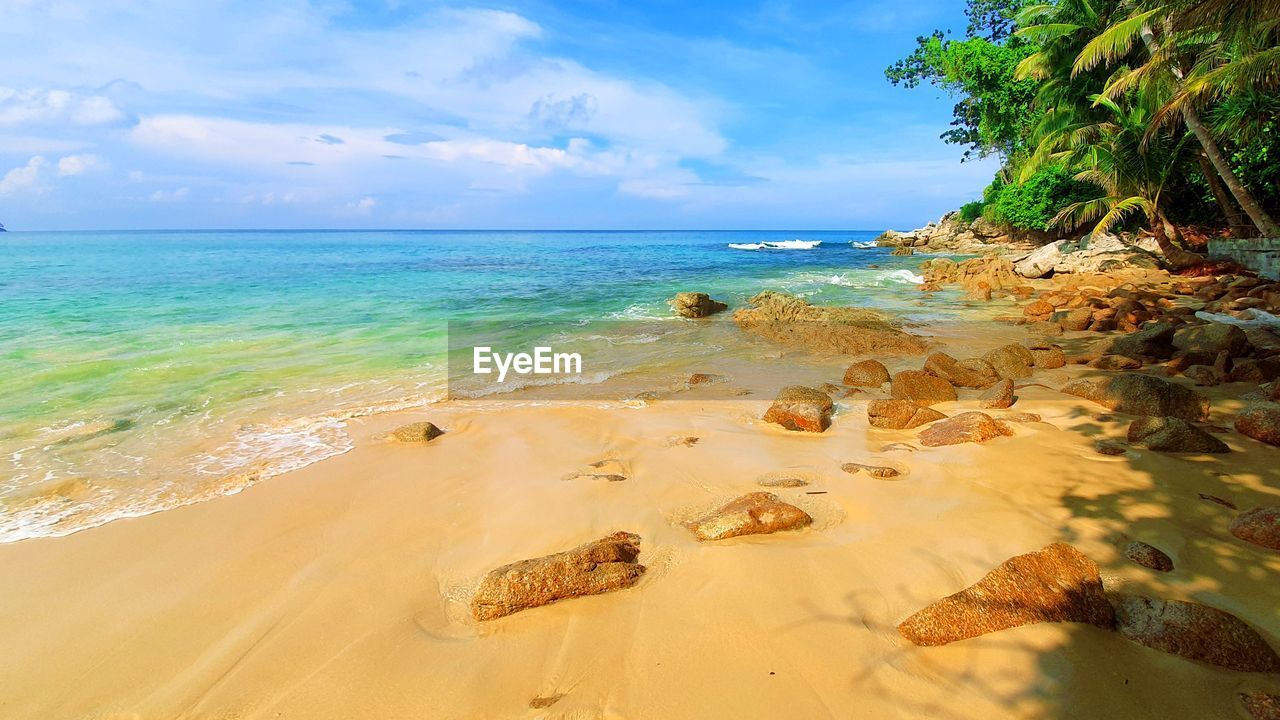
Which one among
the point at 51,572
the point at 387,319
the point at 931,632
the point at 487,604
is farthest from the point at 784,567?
the point at 387,319

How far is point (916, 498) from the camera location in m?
3.88

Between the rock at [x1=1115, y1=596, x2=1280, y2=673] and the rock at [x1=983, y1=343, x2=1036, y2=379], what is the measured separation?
5.41 meters

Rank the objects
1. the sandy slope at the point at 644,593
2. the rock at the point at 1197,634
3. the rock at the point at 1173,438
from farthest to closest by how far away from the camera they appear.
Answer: the rock at the point at 1173,438
the sandy slope at the point at 644,593
the rock at the point at 1197,634

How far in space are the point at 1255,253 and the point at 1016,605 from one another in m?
18.6

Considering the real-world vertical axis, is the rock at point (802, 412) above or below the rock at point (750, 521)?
above

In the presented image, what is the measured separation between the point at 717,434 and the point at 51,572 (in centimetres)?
501

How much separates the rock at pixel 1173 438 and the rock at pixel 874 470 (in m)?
1.92

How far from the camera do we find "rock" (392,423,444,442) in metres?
5.80

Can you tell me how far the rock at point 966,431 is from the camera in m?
4.82

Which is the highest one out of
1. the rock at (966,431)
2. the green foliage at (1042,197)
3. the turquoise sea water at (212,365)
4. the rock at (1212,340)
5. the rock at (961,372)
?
the green foliage at (1042,197)

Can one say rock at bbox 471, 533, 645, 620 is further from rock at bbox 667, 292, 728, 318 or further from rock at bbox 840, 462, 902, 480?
rock at bbox 667, 292, 728, 318

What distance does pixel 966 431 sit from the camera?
486 cm

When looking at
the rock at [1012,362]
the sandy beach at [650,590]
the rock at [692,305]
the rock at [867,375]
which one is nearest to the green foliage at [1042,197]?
the rock at [692,305]

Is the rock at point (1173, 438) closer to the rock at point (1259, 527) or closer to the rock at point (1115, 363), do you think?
the rock at point (1259, 527)
